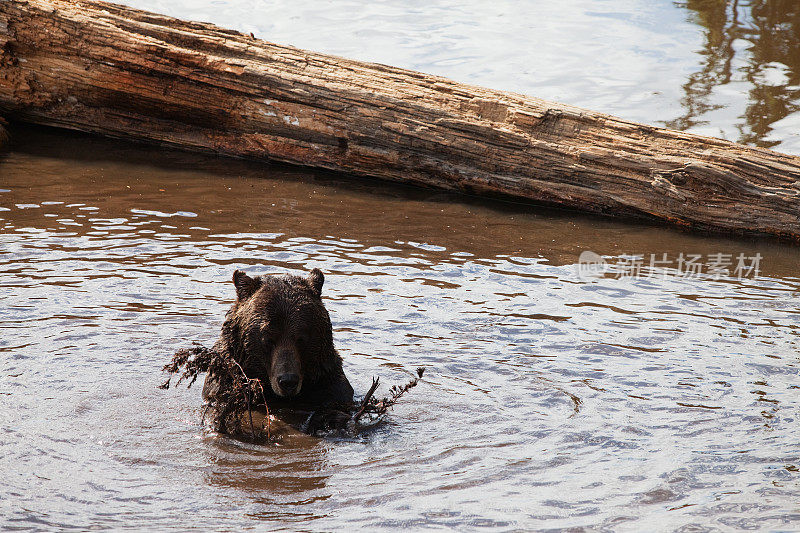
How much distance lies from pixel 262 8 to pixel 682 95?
9631mm

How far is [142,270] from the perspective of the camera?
30.6ft

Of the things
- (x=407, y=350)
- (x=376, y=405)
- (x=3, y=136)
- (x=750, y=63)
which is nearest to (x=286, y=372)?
(x=376, y=405)

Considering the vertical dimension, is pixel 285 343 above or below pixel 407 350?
above

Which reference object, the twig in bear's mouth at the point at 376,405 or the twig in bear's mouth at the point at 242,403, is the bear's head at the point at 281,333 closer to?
the twig in bear's mouth at the point at 242,403

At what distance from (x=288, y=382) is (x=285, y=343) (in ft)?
1.07

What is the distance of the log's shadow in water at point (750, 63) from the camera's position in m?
15.1

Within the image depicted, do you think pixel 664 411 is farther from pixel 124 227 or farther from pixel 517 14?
pixel 517 14

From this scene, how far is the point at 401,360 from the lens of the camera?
7.54 metres

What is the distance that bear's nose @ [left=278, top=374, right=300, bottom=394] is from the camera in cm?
598

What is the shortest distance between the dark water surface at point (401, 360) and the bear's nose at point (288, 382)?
40cm

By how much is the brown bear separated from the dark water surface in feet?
1.59

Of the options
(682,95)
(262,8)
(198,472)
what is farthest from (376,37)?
(198,472)

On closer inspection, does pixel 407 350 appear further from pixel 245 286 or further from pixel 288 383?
pixel 288 383

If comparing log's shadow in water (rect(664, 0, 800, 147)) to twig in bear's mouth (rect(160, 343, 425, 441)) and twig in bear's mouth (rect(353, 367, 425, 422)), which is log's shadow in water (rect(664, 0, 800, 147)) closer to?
twig in bear's mouth (rect(353, 367, 425, 422))
